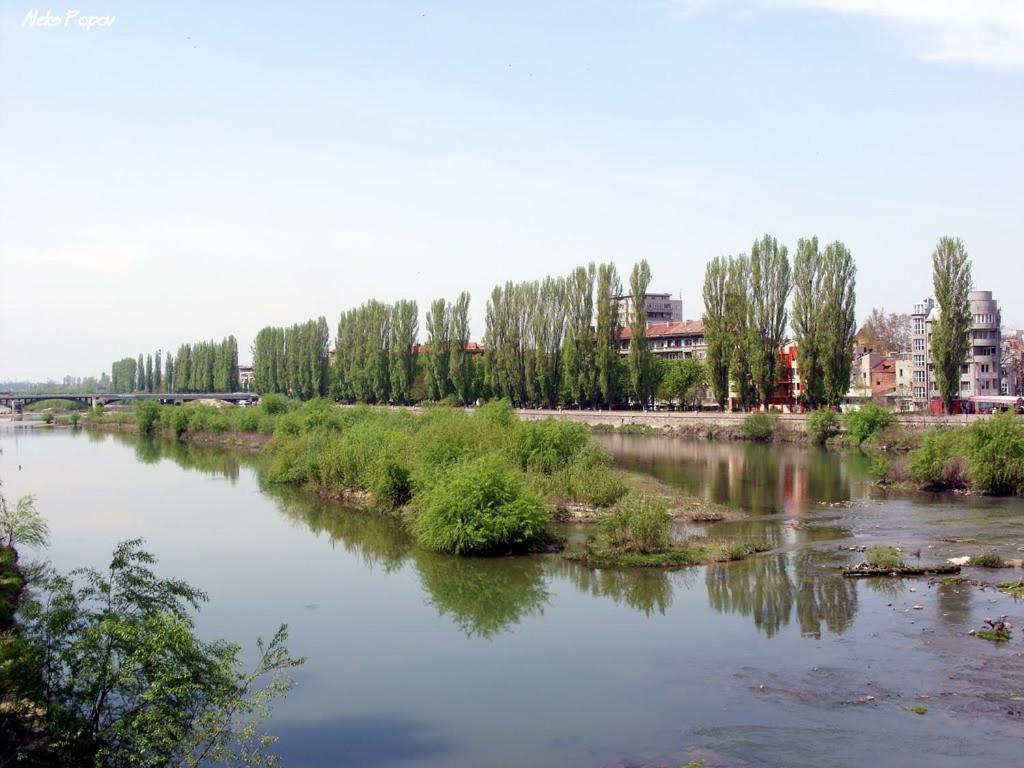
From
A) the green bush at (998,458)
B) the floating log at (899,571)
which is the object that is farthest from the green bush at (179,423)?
the floating log at (899,571)

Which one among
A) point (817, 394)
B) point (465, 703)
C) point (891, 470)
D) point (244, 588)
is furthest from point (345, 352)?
point (465, 703)

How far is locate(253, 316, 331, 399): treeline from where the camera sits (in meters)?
79.4

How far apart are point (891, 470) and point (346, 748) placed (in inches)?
1012

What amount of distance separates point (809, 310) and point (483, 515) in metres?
31.4

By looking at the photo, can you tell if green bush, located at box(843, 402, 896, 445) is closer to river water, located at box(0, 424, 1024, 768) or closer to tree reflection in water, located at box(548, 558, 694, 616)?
river water, located at box(0, 424, 1024, 768)

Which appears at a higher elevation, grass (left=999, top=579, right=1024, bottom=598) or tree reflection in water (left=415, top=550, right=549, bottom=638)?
grass (left=999, top=579, right=1024, bottom=598)

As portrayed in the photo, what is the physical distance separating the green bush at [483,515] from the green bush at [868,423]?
27.1m

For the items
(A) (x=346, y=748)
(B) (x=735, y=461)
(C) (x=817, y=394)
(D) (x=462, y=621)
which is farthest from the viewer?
(C) (x=817, y=394)

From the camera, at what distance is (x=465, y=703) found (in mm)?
13109

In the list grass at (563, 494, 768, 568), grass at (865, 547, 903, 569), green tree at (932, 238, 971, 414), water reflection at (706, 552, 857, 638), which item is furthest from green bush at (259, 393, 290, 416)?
grass at (865, 547, 903, 569)

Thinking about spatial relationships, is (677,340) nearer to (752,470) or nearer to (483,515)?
(752,470)

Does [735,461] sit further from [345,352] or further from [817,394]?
[345,352]

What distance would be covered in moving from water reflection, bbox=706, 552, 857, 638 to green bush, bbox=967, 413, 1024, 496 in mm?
10938

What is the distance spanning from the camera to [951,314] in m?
44.0
